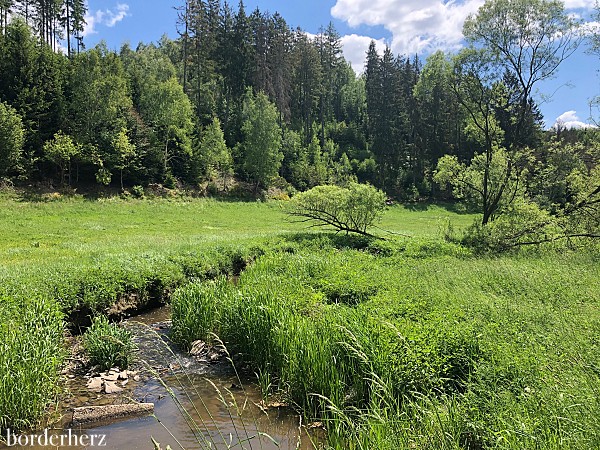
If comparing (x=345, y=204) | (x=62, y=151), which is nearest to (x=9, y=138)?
(x=62, y=151)

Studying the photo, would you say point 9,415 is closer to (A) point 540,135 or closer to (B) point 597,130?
(B) point 597,130

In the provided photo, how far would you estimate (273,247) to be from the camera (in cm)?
2081

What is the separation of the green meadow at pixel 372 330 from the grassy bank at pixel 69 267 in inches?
1.9

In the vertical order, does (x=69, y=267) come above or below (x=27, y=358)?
above

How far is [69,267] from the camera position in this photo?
1227 centimetres

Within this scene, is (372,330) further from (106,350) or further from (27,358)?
(27,358)

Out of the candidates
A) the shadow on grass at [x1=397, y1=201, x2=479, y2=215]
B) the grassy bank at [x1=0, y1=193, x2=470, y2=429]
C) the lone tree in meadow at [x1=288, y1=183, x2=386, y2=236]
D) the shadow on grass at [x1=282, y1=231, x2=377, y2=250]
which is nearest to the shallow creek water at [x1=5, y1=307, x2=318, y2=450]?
the grassy bank at [x1=0, y1=193, x2=470, y2=429]

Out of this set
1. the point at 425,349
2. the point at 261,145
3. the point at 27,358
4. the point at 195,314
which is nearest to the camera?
the point at 27,358

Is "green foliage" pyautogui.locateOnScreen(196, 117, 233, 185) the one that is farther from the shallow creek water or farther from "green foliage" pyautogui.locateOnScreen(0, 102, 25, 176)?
the shallow creek water

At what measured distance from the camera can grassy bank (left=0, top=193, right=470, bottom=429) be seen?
21.1 ft

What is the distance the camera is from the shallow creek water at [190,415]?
Answer: 5.95 m

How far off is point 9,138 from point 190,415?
37688 millimetres

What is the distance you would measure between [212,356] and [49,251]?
11.5 metres

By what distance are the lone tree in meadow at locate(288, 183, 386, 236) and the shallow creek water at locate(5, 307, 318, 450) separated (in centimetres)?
1491
